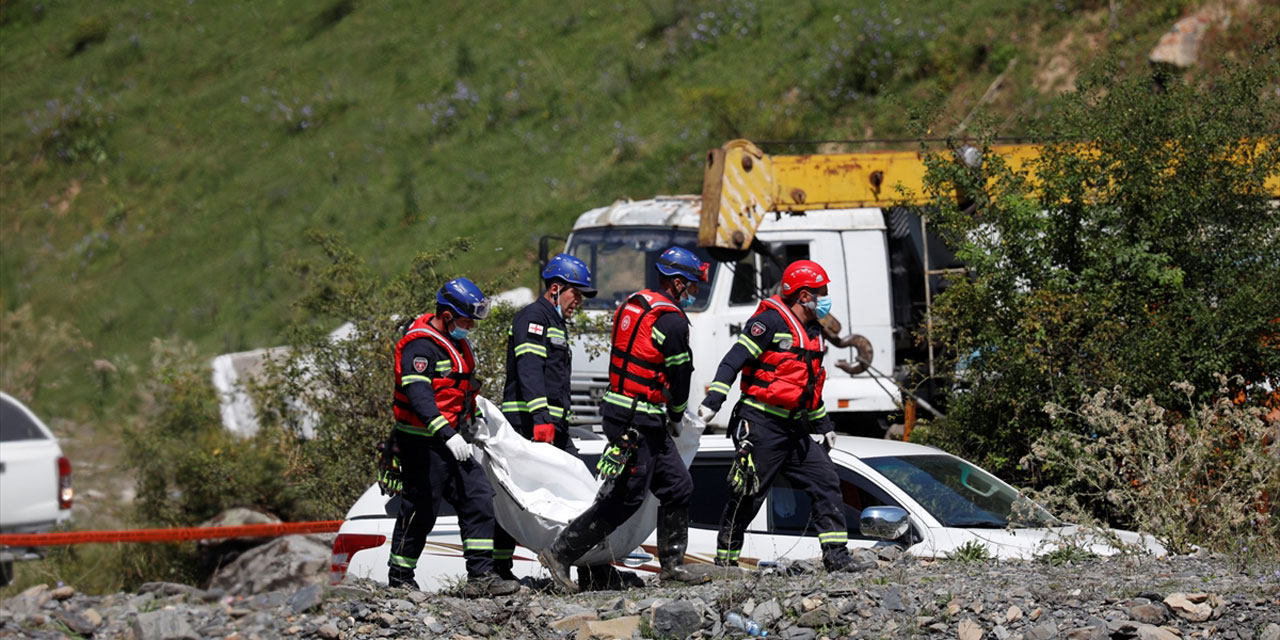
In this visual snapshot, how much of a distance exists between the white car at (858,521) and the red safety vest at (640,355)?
976mm

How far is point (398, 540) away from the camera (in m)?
7.09

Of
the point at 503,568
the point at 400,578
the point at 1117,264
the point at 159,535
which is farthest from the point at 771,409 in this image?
the point at 159,535

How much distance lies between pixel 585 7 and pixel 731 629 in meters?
22.6

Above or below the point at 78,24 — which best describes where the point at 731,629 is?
below

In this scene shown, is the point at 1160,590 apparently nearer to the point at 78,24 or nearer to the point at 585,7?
the point at 585,7

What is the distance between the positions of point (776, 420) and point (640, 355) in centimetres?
86

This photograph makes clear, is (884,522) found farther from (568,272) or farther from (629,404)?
(568,272)

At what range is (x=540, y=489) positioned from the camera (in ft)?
22.5

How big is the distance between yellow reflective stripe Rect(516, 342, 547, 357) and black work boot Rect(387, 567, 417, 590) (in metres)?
1.36

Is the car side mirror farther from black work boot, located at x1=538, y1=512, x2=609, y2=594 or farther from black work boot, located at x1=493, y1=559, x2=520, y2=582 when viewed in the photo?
black work boot, located at x1=493, y1=559, x2=520, y2=582

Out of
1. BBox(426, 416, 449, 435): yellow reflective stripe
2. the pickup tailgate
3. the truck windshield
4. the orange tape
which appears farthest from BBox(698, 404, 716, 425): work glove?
the pickup tailgate

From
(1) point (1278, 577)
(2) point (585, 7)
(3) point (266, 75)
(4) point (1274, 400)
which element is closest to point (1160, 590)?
(1) point (1278, 577)

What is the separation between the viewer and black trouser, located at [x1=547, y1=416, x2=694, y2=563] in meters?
6.61

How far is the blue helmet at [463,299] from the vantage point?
6941 mm
